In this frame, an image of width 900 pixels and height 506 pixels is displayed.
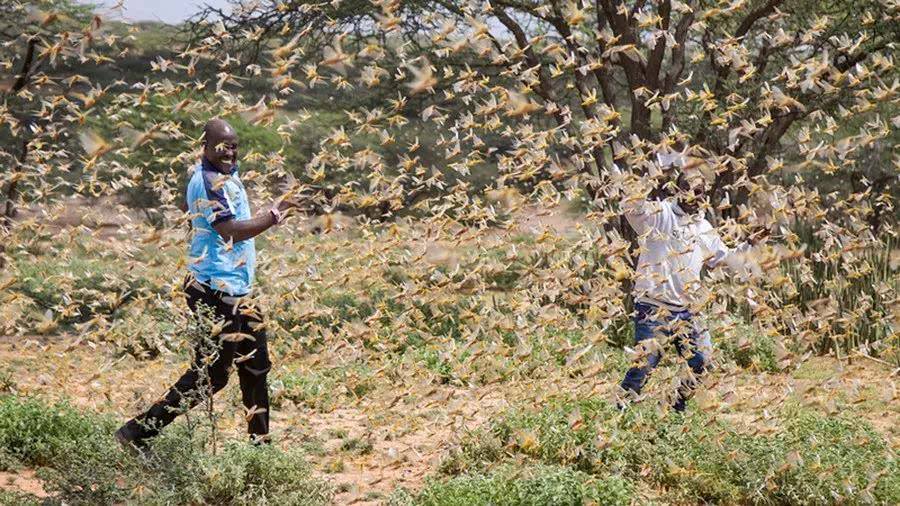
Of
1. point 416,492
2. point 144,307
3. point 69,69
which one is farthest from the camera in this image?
point 69,69

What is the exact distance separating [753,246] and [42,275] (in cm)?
1078

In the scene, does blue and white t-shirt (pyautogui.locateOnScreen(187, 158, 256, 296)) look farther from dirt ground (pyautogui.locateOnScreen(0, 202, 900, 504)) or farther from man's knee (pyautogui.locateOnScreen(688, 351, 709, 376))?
man's knee (pyautogui.locateOnScreen(688, 351, 709, 376))

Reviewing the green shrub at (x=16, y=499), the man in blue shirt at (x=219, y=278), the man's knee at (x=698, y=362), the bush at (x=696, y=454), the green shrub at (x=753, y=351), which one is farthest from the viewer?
the green shrub at (x=753, y=351)

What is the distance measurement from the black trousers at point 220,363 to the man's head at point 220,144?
25.5 inches

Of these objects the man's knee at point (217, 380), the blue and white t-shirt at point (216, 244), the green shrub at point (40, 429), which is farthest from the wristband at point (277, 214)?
the green shrub at point (40, 429)

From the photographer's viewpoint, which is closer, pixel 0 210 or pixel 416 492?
pixel 416 492

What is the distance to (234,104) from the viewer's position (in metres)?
6.39

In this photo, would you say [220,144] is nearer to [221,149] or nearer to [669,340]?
[221,149]

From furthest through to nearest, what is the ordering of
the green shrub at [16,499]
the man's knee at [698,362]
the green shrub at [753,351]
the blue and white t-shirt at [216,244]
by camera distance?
the green shrub at [753,351], the man's knee at [698,362], the blue and white t-shirt at [216,244], the green shrub at [16,499]

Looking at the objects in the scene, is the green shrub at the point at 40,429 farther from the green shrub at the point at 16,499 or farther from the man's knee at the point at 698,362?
the man's knee at the point at 698,362

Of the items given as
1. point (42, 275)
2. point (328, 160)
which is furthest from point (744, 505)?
point (42, 275)

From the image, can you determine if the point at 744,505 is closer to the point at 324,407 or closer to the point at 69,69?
the point at 324,407

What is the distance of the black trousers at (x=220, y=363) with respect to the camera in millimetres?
5840

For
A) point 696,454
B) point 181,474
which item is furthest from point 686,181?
point 181,474
